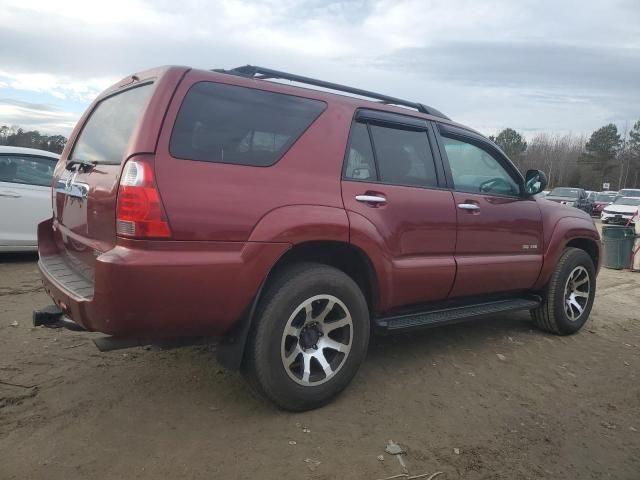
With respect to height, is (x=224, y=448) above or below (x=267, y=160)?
below

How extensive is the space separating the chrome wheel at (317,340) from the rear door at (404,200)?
0.45m

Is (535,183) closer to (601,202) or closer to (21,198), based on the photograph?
(21,198)

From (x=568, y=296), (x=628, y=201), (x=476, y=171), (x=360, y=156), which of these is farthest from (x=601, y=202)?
(x=360, y=156)

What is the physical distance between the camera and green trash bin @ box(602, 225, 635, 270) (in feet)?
32.6

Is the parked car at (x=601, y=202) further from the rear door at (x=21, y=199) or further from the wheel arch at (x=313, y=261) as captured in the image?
the wheel arch at (x=313, y=261)

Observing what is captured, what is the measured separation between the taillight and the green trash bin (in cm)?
986

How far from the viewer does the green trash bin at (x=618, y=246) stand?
994 centimetres

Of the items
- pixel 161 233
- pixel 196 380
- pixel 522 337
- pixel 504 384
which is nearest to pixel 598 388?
pixel 504 384

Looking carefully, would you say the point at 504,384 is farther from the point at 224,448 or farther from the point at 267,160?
the point at 267,160

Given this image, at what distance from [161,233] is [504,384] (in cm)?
260

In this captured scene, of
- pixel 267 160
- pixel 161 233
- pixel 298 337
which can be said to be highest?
pixel 267 160

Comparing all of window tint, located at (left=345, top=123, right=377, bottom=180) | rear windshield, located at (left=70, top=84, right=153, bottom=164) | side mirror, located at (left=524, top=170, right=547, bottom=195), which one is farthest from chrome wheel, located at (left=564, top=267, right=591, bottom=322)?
rear windshield, located at (left=70, top=84, right=153, bottom=164)

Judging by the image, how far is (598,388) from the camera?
147 inches

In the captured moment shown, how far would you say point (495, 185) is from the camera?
170 inches
